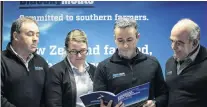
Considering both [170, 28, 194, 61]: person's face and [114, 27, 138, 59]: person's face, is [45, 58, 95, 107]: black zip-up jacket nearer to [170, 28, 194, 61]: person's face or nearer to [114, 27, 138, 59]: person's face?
[114, 27, 138, 59]: person's face

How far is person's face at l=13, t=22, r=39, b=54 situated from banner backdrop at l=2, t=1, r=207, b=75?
78 cm

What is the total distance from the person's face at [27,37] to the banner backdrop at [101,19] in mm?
781

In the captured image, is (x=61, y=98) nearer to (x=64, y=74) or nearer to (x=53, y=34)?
(x=64, y=74)

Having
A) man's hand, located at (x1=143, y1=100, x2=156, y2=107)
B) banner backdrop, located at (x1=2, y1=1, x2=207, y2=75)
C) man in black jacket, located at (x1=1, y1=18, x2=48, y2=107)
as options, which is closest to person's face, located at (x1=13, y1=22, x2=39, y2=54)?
man in black jacket, located at (x1=1, y1=18, x2=48, y2=107)

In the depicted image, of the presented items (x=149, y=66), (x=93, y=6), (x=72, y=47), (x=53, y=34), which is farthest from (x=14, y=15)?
(x=149, y=66)

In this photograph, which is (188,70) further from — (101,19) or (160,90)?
(101,19)

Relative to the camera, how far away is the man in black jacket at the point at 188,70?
2.15 m

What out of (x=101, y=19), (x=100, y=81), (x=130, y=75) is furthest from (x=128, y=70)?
(x=101, y=19)

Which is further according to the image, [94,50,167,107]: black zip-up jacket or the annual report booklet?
[94,50,167,107]: black zip-up jacket

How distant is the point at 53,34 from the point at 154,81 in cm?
126

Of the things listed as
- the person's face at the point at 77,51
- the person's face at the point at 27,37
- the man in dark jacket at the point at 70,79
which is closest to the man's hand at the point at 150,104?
the man in dark jacket at the point at 70,79

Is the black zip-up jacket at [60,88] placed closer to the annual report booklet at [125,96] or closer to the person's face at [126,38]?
the annual report booklet at [125,96]

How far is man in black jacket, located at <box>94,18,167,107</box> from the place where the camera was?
7.16ft

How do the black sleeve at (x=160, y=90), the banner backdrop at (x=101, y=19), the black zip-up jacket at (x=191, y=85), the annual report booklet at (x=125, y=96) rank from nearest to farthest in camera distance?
the annual report booklet at (x=125, y=96), the black zip-up jacket at (x=191, y=85), the black sleeve at (x=160, y=90), the banner backdrop at (x=101, y=19)
